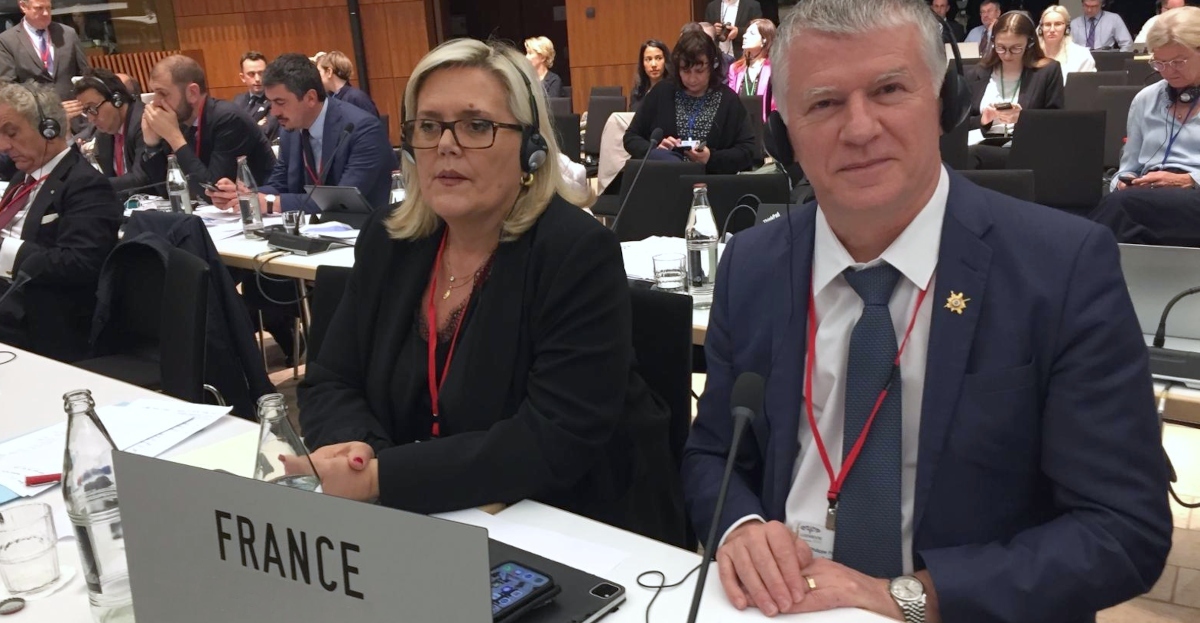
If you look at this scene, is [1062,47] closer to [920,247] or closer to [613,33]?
[613,33]

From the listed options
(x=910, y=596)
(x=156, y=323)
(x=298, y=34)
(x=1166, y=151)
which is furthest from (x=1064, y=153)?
(x=298, y=34)

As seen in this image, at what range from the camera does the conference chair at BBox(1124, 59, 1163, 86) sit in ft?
21.6

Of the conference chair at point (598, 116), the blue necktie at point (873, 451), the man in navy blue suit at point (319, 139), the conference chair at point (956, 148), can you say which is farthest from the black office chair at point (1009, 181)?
the conference chair at point (598, 116)

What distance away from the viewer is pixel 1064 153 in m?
4.17

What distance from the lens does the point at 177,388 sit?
249 centimetres

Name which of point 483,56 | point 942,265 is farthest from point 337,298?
point 942,265

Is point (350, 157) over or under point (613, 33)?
under

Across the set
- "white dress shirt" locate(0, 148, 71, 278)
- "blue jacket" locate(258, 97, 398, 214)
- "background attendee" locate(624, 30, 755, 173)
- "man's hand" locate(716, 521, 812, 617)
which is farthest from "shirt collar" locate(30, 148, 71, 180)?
"man's hand" locate(716, 521, 812, 617)

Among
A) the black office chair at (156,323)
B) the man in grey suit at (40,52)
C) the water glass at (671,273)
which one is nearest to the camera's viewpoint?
the black office chair at (156,323)

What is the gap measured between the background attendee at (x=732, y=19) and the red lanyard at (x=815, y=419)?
7614 millimetres

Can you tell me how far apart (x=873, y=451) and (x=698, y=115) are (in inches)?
167

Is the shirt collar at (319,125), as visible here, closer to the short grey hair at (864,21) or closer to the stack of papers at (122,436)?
the stack of papers at (122,436)

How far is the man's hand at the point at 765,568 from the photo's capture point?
111 centimetres

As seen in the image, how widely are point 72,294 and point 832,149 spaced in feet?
10.2
